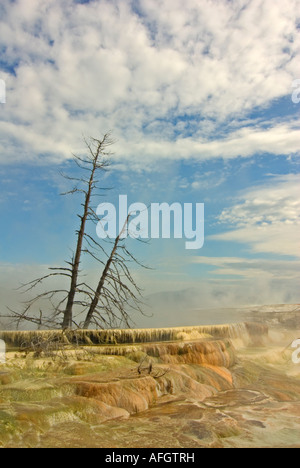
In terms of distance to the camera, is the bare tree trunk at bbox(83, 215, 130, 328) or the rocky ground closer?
the rocky ground

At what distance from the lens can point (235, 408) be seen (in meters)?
5.36

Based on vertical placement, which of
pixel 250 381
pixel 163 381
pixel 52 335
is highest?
pixel 52 335

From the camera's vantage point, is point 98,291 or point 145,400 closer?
point 145,400

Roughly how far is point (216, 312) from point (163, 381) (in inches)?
555

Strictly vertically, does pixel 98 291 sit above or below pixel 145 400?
above

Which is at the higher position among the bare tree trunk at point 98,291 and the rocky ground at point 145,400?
the bare tree trunk at point 98,291

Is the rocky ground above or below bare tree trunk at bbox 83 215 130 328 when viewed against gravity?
below

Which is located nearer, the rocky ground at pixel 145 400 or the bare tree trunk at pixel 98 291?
the rocky ground at pixel 145 400

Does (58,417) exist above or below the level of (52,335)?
below

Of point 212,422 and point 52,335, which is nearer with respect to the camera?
point 212,422
